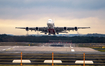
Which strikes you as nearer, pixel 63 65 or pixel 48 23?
pixel 63 65

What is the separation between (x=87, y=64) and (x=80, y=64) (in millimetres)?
797

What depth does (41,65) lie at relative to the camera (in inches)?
545

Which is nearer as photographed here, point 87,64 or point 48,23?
point 87,64

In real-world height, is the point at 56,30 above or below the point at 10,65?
above

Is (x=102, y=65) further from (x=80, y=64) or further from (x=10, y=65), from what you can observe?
(x=10, y=65)

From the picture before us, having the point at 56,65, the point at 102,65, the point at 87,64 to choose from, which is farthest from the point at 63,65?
the point at 102,65

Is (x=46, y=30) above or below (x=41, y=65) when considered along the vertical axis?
above

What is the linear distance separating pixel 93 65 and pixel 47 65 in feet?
15.9

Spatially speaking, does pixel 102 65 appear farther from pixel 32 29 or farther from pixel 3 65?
pixel 32 29

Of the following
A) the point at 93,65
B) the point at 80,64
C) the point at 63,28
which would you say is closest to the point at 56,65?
the point at 80,64

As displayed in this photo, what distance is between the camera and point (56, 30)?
185 ft

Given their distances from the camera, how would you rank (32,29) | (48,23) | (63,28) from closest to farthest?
1. (48,23)
2. (63,28)
3. (32,29)

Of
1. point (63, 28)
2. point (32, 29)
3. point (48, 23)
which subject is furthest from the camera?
point (32, 29)

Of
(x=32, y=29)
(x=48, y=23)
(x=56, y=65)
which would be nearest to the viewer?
(x=56, y=65)
